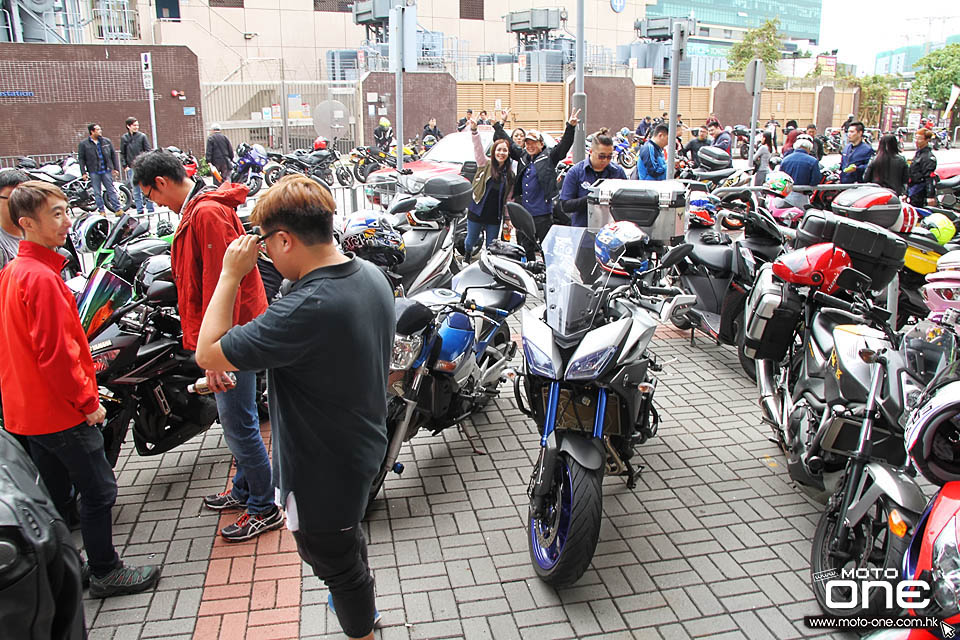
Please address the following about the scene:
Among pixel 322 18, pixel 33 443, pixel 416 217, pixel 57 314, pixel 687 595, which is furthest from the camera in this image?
pixel 322 18

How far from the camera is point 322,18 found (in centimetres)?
3884

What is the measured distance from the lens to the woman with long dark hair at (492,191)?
27.7 feet

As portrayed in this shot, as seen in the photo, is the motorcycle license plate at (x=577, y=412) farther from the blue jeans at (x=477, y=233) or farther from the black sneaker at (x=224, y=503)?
the blue jeans at (x=477, y=233)

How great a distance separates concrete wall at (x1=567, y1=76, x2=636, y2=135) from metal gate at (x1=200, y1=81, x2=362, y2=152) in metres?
12.5

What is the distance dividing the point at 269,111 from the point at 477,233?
20570mm

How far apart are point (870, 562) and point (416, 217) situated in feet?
13.9

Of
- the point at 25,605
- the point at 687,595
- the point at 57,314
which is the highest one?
the point at 57,314

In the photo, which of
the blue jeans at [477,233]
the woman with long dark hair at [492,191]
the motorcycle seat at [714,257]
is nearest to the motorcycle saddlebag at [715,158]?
the woman with long dark hair at [492,191]

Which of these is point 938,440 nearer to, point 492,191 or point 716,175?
point 492,191

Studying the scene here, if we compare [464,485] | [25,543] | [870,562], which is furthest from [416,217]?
[25,543]

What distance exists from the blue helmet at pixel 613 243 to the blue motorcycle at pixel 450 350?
1.33ft

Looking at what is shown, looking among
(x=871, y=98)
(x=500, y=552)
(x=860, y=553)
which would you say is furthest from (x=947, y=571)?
(x=871, y=98)

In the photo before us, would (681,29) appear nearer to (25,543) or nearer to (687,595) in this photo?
(687,595)

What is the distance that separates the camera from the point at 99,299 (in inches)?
163
